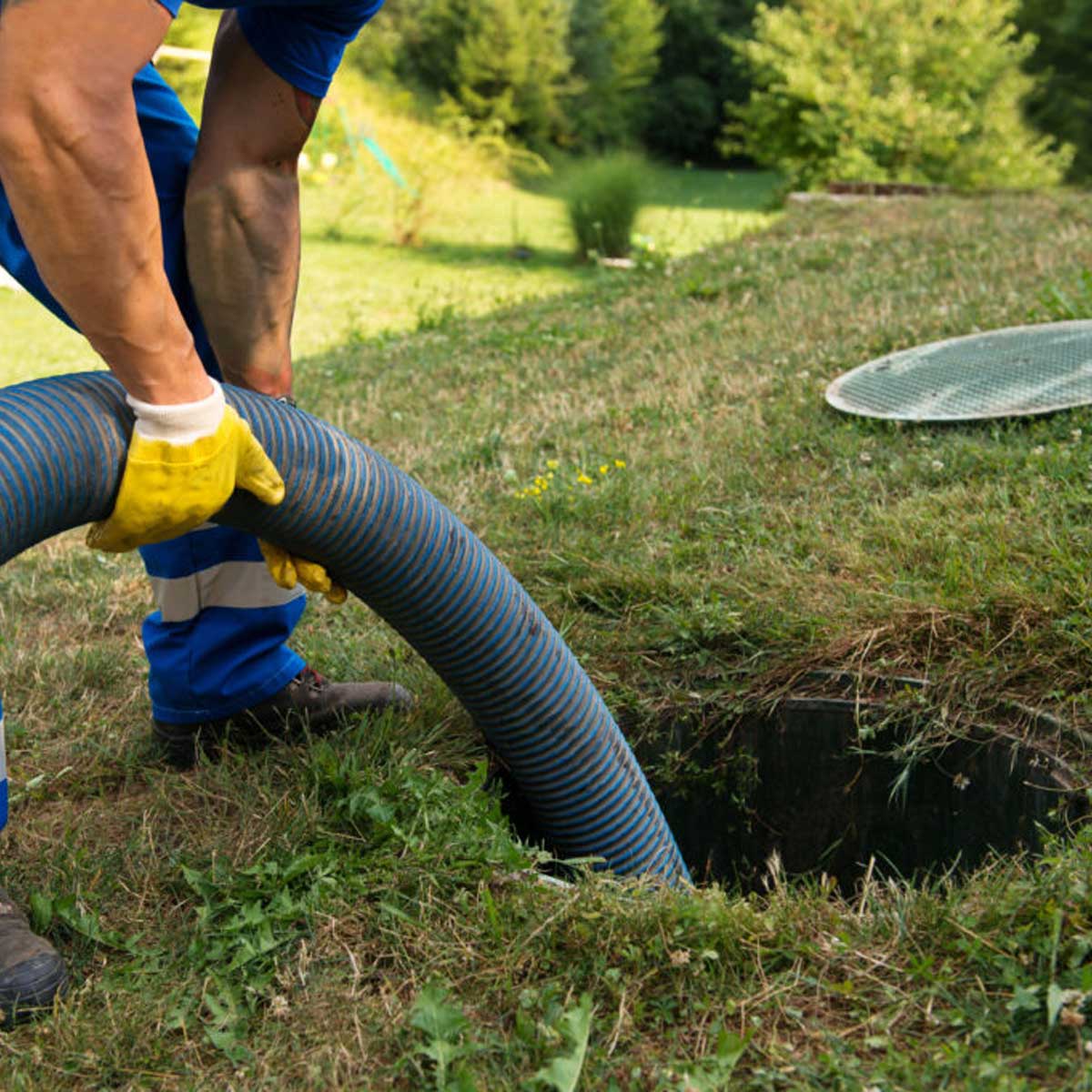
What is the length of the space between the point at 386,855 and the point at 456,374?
416 cm

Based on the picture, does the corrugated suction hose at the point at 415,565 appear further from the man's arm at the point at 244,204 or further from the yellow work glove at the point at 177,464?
the man's arm at the point at 244,204

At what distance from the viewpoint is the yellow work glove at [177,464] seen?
1843 millimetres

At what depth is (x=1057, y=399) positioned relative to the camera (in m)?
3.76

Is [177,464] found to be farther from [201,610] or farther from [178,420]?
[201,610]

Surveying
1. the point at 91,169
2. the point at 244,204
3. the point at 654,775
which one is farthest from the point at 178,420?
the point at 654,775

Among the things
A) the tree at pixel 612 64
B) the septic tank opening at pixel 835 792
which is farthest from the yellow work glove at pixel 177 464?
the tree at pixel 612 64

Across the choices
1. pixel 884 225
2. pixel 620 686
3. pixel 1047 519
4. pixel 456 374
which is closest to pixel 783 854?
pixel 620 686

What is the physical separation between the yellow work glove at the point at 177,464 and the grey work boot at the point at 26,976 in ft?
2.08

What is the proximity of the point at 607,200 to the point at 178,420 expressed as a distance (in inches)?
441

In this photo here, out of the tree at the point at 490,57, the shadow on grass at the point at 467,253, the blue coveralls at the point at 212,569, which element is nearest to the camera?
the blue coveralls at the point at 212,569

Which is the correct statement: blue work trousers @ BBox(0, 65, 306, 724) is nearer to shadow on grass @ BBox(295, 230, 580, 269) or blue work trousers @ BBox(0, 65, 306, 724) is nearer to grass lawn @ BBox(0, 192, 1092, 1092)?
grass lawn @ BBox(0, 192, 1092, 1092)

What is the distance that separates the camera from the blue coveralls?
2406mm

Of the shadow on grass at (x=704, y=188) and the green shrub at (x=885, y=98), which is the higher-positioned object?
the green shrub at (x=885, y=98)

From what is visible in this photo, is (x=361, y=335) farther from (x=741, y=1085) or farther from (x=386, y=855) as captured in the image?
(x=741, y=1085)
